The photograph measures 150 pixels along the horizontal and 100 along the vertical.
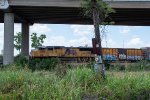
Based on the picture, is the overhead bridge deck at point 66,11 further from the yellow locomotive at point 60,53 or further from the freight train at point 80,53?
the yellow locomotive at point 60,53

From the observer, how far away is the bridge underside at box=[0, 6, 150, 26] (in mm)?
59281

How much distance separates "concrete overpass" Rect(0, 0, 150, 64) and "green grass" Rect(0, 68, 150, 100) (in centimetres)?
3769

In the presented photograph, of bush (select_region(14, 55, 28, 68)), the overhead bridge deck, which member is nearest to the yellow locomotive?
the overhead bridge deck

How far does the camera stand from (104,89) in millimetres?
11672

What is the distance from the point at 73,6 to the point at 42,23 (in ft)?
71.3

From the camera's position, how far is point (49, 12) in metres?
62.8

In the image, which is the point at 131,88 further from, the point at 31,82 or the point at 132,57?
the point at 132,57

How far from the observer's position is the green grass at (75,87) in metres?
10.4

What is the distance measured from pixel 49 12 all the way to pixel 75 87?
5212cm

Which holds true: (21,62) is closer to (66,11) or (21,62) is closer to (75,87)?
(66,11)

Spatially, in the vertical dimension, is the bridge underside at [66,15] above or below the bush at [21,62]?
above

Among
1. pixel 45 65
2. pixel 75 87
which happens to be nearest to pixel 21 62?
pixel 45 65

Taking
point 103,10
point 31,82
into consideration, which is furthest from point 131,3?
point 31,82

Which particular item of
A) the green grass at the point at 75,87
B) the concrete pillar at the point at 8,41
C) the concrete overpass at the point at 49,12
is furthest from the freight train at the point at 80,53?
the green grass at the point at 75,87
